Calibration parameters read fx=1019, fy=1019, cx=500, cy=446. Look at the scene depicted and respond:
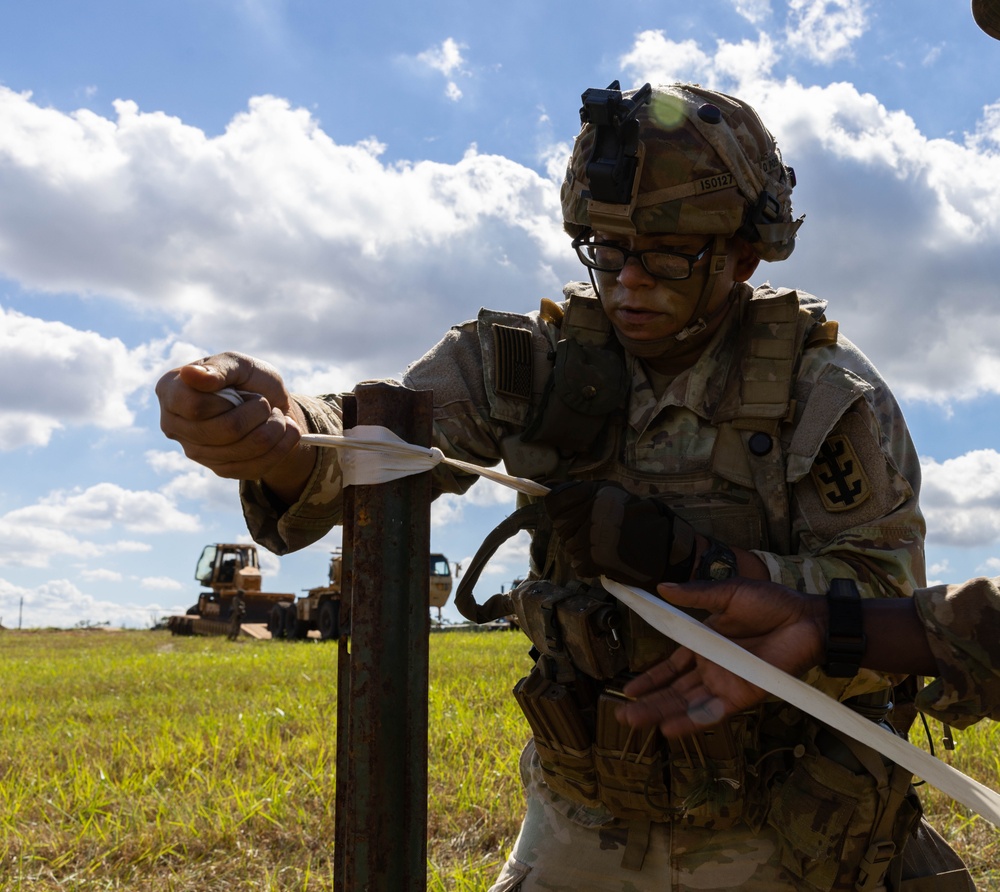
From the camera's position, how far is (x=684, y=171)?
2326 mm

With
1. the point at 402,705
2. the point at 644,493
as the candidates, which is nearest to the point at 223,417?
the point at 402,705

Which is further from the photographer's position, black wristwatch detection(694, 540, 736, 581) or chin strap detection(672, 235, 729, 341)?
chin strap detection(672, 235, 729, 341)

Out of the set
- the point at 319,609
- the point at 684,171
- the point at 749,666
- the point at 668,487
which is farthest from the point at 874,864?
the point at 319,609

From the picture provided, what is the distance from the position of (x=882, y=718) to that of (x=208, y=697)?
698 cm

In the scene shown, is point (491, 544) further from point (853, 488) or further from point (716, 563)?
point (853, 488)

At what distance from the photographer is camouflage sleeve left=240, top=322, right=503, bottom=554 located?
2.06 m

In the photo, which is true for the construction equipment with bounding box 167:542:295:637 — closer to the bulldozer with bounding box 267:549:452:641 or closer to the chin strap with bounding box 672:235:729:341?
the bulldozer with bounding box 267:549:452:641

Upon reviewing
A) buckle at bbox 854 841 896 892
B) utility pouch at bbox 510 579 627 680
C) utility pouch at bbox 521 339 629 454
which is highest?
utility pouch at bbox 521 339 629 454

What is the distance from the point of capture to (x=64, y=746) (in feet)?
19.3

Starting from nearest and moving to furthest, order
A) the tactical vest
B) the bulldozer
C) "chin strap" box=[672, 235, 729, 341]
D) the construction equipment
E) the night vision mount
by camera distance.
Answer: the tactical vest, the night vision mount, "chin strap" box=[672, 235, 729, 341], the bulldozer, the construction equipment

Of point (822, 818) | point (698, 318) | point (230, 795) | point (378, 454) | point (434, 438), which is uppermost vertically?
point (698, 318)

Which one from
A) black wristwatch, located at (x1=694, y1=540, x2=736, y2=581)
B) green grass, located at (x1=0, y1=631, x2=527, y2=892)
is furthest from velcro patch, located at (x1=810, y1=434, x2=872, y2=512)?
green grass, located at (x1=0, y1=631, x2=527, y2=892)

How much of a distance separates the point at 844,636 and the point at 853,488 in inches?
18.7

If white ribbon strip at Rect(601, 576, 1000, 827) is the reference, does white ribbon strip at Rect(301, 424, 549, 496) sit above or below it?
above
